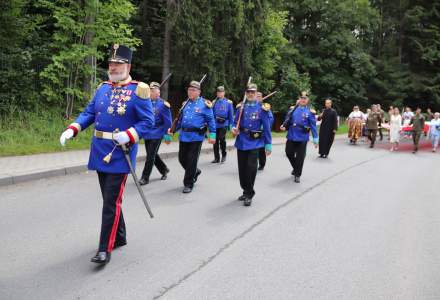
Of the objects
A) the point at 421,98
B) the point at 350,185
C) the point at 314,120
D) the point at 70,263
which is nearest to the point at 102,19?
the point at 314,120

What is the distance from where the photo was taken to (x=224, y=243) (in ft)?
17.9

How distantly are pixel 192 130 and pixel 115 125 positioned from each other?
3630mm

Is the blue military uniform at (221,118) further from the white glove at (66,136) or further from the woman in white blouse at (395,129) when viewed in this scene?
the woman in white blouse at (395,129)

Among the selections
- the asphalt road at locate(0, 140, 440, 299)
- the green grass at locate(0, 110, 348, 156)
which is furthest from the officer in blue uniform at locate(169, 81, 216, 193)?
the green grass at locate(0, 110, 348, 156)

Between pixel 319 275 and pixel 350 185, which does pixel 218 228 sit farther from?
pixel 350 185

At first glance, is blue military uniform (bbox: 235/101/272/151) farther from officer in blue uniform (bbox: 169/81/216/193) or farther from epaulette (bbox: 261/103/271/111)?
officer in blue uniform (bbox: 169/81/216/193)

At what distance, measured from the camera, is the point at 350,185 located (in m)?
9.98

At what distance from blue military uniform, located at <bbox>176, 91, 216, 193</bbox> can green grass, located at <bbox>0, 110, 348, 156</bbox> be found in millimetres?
4791

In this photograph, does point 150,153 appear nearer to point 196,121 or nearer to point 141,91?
point 196,121

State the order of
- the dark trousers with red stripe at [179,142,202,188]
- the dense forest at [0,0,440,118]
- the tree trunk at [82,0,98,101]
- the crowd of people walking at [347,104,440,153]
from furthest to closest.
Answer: the crowd of people walking at [347,104,440,153], the dense forest at [0,0,440,118], the tree trunk at [82,0,98,101], the dark trousers with red stripe at [179,142,202,188]

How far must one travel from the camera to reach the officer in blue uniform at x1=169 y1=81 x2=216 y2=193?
8.34 metres

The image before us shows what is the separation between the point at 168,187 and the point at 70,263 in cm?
409

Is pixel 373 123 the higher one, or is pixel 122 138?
pixel 122 138

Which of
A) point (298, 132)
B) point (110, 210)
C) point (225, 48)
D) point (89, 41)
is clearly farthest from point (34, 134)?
point (225, 48)
